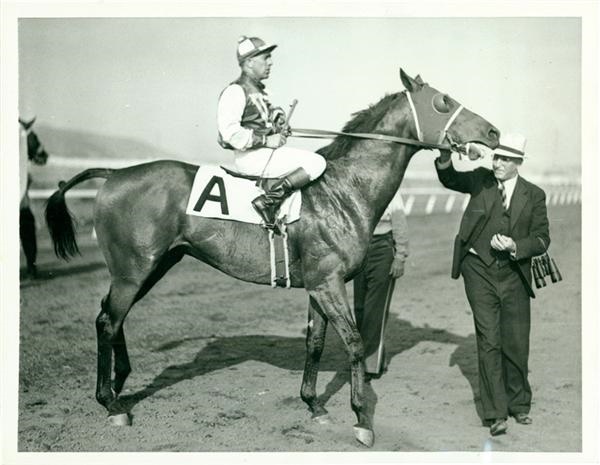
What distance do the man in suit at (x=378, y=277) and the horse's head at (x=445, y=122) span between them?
4.18ft

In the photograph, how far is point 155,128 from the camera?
544 inches

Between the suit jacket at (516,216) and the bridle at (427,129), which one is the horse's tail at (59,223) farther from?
the suit jacket at (516,216)

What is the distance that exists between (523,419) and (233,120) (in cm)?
337

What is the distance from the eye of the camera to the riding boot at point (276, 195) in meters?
5.43

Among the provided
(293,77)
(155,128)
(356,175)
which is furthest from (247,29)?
(155,128)

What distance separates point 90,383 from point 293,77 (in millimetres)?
5274

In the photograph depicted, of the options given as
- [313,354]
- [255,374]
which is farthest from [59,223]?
[313,354]

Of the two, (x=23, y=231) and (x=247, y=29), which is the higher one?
(x=247, y=29)

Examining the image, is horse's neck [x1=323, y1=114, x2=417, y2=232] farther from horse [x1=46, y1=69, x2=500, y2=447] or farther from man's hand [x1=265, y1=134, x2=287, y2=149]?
man's hand [x1=265, y1=134, x2=287, y2=149]

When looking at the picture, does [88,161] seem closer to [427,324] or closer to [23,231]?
[23,231]

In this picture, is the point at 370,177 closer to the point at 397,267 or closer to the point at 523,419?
the point at 397,267

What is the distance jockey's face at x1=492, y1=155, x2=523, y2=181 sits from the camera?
5668 mm

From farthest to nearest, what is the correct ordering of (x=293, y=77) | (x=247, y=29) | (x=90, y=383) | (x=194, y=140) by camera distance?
(x=194, y=140) → (x=293, y=77) → (x=247, y=29) → (x=90, y=383)

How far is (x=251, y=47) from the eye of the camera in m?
5.55
